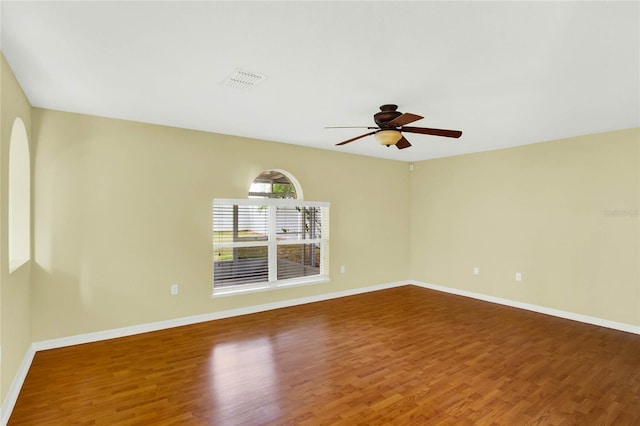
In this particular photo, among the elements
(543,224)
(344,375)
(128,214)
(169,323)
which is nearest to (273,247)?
(169,323)

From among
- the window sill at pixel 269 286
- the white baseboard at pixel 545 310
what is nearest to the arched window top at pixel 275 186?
the window sill at pixel 269 286

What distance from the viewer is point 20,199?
3061mm

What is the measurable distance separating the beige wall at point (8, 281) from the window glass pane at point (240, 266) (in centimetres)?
199

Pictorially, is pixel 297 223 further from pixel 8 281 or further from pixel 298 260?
pixel 8 281

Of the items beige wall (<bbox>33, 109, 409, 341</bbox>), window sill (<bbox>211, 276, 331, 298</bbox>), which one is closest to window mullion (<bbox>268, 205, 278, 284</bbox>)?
window sill (<bbox>211, 276, 331, 298</bbox>)

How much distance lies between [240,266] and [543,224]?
4.48m

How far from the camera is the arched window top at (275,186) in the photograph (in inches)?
A: 196

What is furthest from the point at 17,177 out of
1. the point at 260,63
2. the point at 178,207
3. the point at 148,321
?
the point at 260,63

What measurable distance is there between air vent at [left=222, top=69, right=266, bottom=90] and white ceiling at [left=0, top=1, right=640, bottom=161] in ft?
0.22

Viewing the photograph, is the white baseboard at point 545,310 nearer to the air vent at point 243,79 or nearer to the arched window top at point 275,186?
the arched window top at point 275,186

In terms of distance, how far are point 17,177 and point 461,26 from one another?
3906 millimetres

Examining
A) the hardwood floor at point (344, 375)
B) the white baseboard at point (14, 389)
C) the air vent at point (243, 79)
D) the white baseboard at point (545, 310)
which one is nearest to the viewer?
the white baseboard at point (14, 389)

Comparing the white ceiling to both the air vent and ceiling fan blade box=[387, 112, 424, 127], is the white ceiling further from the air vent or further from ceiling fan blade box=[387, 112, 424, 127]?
ceiling fan blade box=[387, 112, 424, 127]

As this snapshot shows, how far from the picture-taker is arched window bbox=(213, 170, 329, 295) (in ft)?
14.8
